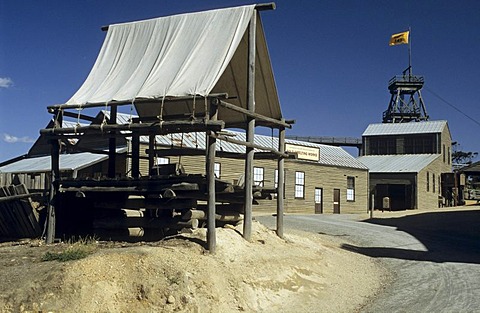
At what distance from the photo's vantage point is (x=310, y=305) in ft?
33.2

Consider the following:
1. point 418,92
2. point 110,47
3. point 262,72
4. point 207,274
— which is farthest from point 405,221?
point 418,92

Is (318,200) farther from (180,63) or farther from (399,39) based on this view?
(399,39)

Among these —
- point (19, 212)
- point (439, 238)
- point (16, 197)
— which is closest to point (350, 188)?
point (439, 238)

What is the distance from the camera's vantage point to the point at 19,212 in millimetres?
13195

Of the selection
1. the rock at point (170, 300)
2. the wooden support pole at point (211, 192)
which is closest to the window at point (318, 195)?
the wooden support pole at point (211, 192)

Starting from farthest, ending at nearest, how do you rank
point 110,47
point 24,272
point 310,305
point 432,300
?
point 110,47 < point 432,300 < point 310,305 < point 24,272

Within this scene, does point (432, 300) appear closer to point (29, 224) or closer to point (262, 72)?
point (262, 72)

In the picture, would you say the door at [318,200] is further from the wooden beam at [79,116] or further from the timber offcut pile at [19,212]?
the timber offcut pile at [19,212]

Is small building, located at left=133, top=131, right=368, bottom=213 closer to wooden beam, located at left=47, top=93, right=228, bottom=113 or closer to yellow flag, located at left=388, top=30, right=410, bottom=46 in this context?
wooden beam, located at left=47, top=93, right=228, bottom=113

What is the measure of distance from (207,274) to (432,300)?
4.66 meters

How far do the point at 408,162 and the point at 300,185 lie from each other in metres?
14.8

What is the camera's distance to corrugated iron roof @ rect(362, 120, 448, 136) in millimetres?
51184

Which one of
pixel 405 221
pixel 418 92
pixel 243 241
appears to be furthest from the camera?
pixel 418 92

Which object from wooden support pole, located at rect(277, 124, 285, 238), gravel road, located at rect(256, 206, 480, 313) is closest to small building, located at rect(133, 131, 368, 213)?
gravel road, located at rect(256, 206, 480, 313)
